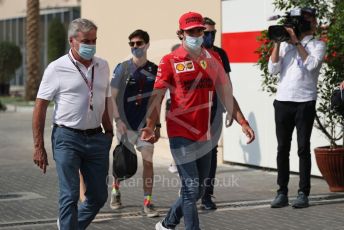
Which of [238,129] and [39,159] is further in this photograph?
[238,129]

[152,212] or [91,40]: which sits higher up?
[91,40]

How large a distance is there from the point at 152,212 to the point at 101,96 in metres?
2.36

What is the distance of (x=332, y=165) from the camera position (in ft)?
32.2

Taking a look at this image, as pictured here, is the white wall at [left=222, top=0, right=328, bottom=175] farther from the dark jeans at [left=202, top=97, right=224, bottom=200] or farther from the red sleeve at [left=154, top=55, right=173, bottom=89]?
the red sleeve at [left=154, top=55, right=173, bottom=89]

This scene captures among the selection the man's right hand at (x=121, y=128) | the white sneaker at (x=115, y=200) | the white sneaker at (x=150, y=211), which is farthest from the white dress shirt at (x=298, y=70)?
the white sneaker at (x=115, y=200)

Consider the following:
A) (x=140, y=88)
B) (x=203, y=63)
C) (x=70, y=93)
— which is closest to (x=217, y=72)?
(x=203, y=63)

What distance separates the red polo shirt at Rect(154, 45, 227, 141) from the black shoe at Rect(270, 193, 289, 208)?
97.1 inches

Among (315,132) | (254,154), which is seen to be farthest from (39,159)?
(254,154)

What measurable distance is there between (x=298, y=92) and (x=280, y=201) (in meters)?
1.25

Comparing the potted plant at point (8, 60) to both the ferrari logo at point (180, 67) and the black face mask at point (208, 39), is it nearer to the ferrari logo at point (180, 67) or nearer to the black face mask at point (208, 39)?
the black face mask at point (208, 39)

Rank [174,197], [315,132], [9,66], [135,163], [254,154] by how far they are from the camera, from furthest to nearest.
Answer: [9,66] < [254,154] < [315,132] < [174,197] < [135,163]

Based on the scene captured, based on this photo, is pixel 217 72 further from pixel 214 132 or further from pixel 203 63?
pixel 214 132

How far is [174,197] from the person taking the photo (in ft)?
32.3

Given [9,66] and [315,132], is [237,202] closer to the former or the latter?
[315,132]
